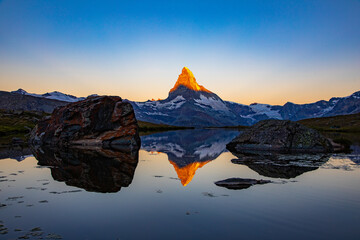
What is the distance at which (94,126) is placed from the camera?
53219 millimetres

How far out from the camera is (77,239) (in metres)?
10.0

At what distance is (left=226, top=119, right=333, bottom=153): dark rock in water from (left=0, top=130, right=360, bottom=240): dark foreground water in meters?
19.3

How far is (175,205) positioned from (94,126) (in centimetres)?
4287

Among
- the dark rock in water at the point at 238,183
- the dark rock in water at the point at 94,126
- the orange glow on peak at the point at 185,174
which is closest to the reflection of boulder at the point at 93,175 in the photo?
the orange glow on peak at the point at 185,174

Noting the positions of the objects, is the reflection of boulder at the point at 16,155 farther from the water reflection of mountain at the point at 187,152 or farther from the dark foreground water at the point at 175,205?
the water reflection of mountain at the point at 187,152

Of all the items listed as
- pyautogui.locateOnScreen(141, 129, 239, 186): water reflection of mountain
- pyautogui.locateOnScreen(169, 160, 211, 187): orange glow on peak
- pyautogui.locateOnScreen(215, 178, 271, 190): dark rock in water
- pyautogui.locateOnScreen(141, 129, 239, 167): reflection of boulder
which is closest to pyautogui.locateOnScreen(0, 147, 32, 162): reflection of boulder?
pyautogui.locateOnScreen(141, 129, 239, 186): water reflection of mountain

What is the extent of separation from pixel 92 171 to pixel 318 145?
37215 millimetres

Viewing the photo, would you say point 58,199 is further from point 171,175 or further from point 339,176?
point 339,176

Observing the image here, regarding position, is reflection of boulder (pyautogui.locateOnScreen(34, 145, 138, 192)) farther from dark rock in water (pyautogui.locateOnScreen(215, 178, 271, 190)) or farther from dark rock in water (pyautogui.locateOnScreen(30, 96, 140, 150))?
dark rock in water (pyautogui.locateOnScreen(30, 96, 140, 150))

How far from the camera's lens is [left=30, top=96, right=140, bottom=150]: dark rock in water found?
51531mm

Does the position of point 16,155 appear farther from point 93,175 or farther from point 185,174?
point 185,174

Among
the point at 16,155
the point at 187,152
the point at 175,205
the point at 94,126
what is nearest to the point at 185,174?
the point at 175,205

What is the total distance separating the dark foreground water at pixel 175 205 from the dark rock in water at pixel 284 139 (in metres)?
19.3

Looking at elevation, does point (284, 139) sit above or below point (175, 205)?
above
